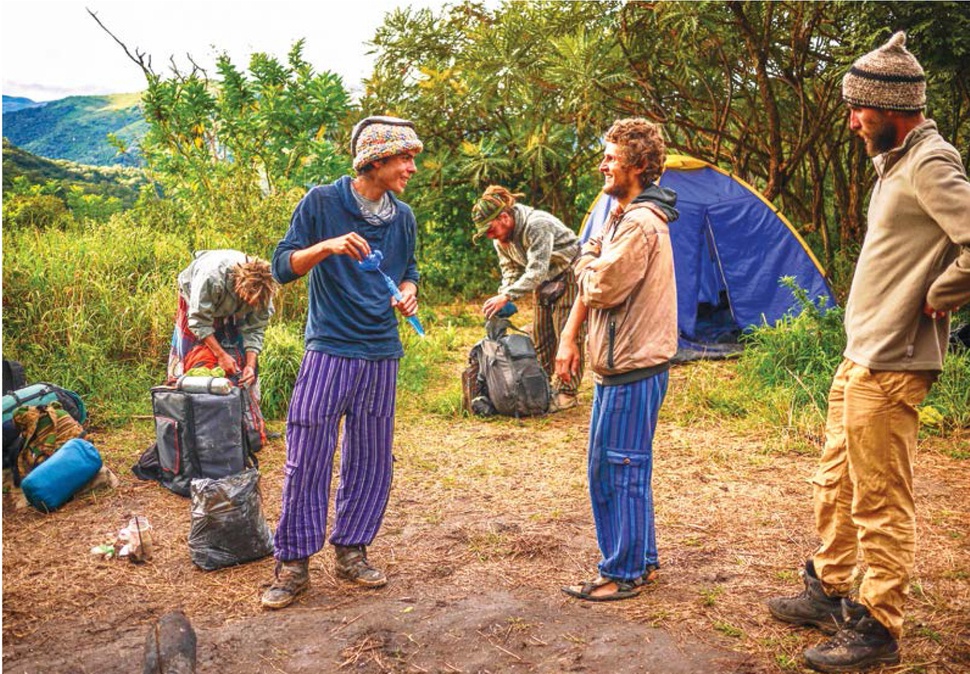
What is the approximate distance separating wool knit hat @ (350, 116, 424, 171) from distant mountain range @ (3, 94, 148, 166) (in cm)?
741

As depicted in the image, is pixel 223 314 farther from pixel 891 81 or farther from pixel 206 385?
pixel 891 81

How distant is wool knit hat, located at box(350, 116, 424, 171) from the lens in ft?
11.1

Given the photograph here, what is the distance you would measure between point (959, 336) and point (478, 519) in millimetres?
4241

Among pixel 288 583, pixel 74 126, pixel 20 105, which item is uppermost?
pixel 20 105

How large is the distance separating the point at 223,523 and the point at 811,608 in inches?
98.0

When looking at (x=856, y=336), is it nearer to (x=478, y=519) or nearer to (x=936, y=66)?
(x=478, y=519)

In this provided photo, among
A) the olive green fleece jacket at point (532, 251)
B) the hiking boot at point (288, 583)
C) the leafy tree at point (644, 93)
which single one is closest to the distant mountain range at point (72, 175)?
the leafy tree at point (644, 93)

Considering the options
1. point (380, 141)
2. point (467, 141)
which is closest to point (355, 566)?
point (380, 141)

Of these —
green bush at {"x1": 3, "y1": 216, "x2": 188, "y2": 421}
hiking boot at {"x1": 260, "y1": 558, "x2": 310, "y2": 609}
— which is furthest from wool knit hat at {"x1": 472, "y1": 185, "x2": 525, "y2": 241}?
hiking boot at {"x1": 260, "y1": 558, "x2": 310, "y2": 609}

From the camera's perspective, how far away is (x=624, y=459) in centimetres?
330

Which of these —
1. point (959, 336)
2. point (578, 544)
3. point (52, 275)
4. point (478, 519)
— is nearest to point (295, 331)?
point (52, 275)

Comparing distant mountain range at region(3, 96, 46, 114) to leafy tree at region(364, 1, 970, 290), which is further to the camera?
distant mountain range at region(3, 96, 46, 114)

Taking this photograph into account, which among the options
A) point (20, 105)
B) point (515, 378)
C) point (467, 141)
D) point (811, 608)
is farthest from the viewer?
point (467, 141)

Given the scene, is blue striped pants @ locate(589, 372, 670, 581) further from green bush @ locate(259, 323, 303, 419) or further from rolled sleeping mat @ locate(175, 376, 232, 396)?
green bush @ locate(259, 323, 303, 419)
